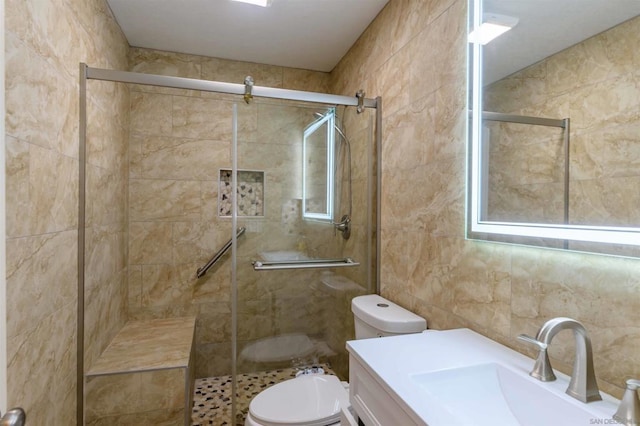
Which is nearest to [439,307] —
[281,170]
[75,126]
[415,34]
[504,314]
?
[504,314]

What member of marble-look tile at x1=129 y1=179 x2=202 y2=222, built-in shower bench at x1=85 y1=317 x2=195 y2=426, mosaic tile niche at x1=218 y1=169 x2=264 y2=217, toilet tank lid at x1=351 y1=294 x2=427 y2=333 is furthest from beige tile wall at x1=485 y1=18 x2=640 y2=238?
marble-look tile at x1=129 y1=179 x2=202 y2=222

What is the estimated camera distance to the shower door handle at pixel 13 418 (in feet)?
1.92

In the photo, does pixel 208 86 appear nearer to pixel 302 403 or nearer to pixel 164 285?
pixel 164 285

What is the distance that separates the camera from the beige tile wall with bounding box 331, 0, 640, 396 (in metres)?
0.80

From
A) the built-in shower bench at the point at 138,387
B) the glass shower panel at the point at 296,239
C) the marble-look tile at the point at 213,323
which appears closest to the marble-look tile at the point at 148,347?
the built-in shower bench at the point at 138,387

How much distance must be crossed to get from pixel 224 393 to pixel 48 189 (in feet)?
6.20

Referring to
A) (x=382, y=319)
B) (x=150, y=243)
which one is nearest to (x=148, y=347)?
(x=150, y=243)

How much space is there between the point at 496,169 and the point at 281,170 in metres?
1.15

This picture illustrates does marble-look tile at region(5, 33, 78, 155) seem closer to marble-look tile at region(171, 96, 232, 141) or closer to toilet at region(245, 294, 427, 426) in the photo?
marble-look tile at region(171, 96, 232, 141)

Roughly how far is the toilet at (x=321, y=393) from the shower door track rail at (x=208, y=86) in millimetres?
1248

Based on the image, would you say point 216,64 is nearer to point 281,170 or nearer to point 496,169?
point 281,170

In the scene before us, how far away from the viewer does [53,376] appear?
4.30ft

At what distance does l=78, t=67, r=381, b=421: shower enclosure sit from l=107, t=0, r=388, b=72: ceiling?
450 mm

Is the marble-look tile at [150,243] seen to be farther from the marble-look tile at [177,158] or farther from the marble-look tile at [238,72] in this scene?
the marble-look tile at [238,72]
